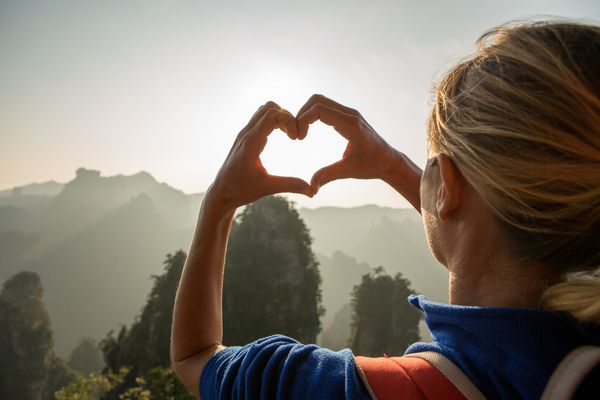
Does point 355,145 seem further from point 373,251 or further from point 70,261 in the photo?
point 373,251

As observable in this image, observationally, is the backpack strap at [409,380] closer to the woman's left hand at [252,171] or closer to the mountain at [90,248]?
the woman's left hand at [252,171]

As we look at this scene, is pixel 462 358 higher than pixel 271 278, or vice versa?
pixel 462 358

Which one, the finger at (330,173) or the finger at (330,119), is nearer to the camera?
the finger at (330,119)

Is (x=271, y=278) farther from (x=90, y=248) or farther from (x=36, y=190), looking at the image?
(x=36, y=190)

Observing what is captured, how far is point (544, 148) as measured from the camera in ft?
2.86

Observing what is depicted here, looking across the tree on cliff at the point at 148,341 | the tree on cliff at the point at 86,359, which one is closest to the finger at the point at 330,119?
the tree on cliff at the point at 148,341

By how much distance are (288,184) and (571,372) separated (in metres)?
1.10

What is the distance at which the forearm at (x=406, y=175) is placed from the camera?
5.81 feet

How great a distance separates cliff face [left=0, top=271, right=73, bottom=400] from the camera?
3300 cm

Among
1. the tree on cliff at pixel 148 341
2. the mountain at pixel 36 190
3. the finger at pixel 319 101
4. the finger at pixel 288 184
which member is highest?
the mountain at pixel 36 190

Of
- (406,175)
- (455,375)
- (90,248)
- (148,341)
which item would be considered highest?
(90,248)

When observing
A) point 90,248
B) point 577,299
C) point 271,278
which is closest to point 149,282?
point 90,248

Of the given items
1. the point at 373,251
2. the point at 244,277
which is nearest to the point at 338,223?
the point at 373,251

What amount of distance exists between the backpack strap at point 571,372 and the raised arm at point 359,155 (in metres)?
1.04
